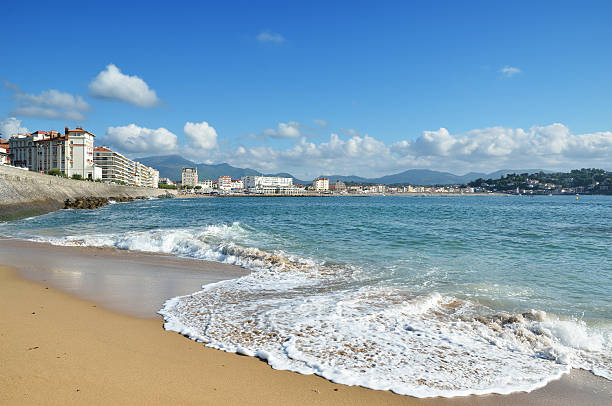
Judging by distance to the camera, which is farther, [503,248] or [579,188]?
[579,188]

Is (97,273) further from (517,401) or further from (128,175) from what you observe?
(128,175)

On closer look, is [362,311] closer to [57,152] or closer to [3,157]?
[3,157]

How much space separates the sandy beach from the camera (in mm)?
3340

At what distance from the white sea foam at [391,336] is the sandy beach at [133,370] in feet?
0.66

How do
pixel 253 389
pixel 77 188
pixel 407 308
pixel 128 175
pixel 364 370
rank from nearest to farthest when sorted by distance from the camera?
pixel 253 389
pixel 364 370
pixel 407 308
pixel 77 188
pixel 128 175

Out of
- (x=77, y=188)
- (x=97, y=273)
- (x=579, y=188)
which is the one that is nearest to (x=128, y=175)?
(x=77, y=188)

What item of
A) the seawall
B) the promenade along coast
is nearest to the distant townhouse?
the seawall

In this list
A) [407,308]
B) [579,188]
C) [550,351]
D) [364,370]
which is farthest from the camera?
[579,188]

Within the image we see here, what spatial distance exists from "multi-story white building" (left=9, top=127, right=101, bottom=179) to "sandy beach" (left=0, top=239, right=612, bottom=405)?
10873 centimetres

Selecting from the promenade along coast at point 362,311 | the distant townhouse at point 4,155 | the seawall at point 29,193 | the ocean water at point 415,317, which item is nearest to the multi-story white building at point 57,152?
the distant townhouse at point 4,155

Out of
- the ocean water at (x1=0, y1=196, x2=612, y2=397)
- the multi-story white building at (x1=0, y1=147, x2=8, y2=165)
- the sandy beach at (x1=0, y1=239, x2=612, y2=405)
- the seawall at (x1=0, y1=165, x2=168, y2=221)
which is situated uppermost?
the multi-story white building at (x1=0, y1=147, x2=8, y2=165)

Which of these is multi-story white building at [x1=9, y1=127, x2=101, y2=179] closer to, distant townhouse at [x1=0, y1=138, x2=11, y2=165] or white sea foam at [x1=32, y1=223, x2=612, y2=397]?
distant townhouse at [x1=0, y1=138, x2=11, y2=165]

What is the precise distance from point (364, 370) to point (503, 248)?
12809 millimetres

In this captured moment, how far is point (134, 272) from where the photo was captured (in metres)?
9.52
